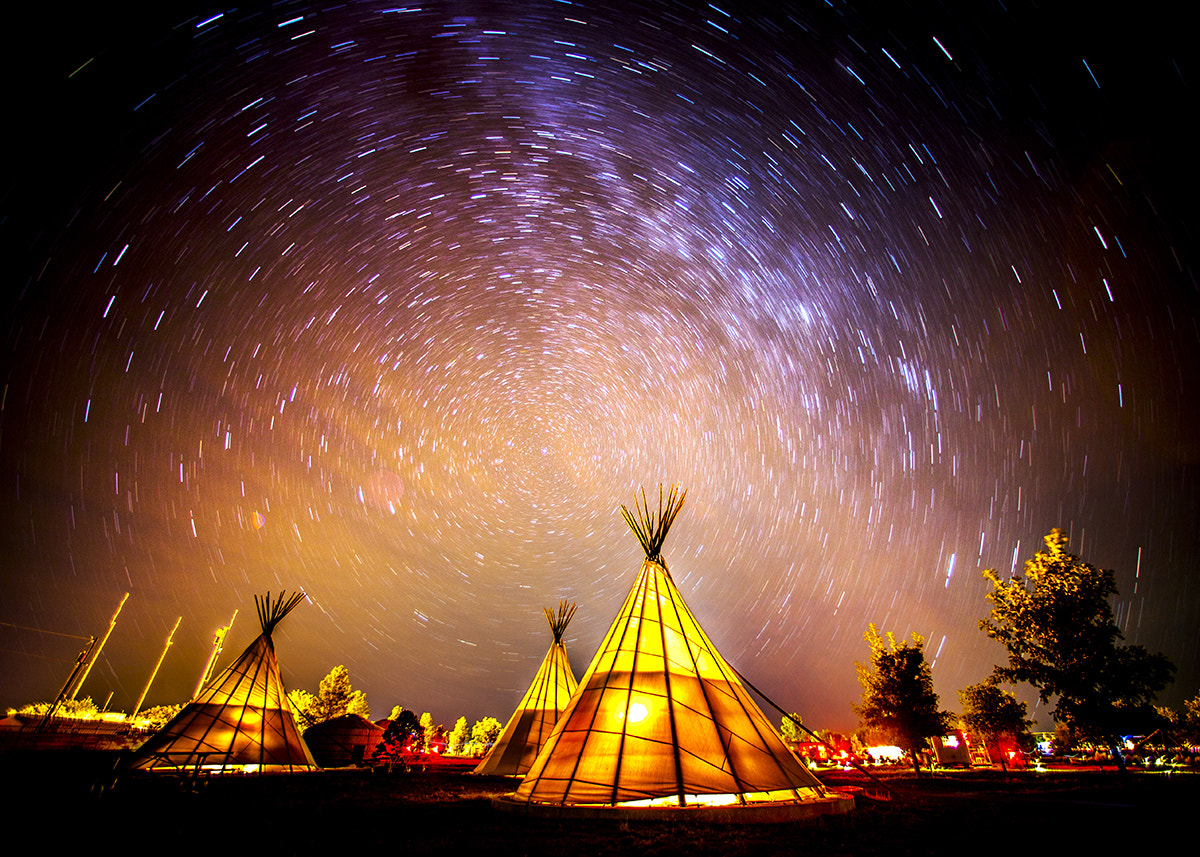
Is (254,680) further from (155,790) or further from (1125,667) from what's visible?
(1125,667)

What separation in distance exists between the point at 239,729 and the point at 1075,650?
31492mm

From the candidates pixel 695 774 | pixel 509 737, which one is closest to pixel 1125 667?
pixel 695 774

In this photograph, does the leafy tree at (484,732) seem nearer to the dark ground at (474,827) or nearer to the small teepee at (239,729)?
the small teepee at (239,729)

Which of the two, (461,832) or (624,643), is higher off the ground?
(624,643)

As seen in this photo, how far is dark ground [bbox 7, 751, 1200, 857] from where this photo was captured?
5262 millimetres

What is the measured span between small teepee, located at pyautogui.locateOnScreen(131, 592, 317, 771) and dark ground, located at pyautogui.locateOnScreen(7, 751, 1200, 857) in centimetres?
596

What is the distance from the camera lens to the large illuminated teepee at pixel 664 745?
762 centimetres

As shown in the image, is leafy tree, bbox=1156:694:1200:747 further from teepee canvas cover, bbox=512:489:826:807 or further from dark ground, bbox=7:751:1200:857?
teepee canvas cover, bbox=512:489:826:807

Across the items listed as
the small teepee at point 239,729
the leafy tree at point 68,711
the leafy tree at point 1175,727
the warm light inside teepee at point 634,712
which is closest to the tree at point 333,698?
the leafy tree at point 68,711

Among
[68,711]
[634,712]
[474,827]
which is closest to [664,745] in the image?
[634,712]

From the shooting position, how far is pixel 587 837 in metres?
5.98

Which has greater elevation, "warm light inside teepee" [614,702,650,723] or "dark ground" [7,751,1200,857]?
"warm light inside teepee" [614,702,650,723]

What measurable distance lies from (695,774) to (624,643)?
3.17m

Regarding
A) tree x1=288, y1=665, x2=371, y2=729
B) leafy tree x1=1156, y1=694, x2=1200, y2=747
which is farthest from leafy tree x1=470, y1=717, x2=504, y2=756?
leafy tree x1=1156, y1=694, x2=1200, y2=747
